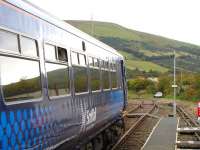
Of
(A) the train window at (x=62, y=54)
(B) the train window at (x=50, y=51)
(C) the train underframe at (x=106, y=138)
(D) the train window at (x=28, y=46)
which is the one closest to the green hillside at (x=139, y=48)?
(C) the train underframe at (x=106, y=138)

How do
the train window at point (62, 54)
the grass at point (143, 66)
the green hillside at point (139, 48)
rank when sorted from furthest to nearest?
1. the green hillside at point (139, 48)
2. the grass at point (143, 66)
3. the train window at point (62, 54)

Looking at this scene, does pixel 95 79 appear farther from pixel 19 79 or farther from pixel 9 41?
pixel 9 41

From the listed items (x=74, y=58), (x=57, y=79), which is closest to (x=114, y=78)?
(x=74, y=58)

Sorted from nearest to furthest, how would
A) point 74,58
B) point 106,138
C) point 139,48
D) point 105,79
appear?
1. point 74,58
2. point 105,79
3. point 106,138
4. point 139,48

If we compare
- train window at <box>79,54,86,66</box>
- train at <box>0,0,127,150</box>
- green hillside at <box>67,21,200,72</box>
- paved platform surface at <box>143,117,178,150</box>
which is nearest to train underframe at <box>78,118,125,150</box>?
train at <box>0,0,127,150</box>

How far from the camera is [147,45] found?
169m

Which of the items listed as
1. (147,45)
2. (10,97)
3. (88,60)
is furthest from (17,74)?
(147,45)

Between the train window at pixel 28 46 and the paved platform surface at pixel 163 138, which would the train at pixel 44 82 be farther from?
the paved platform surface at pixel 163 138

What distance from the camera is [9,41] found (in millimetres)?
6270

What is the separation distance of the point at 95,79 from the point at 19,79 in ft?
18.6

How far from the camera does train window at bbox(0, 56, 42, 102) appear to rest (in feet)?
20.0

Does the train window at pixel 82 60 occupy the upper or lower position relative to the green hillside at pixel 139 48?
lower

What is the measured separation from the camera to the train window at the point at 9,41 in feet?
20.0

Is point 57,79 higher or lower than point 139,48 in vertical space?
lower
